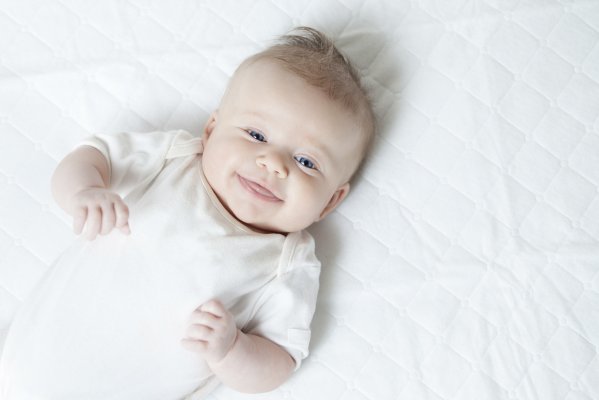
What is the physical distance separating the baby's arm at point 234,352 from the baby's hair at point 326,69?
1.25 feet

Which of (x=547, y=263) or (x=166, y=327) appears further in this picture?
(x=547, y=263)

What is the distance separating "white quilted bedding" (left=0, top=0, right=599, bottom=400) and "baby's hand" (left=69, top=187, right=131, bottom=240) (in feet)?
0.73

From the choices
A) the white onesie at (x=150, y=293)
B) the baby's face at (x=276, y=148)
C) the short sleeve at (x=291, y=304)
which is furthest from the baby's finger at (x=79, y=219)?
the short sleeve at (x=291, y=304)

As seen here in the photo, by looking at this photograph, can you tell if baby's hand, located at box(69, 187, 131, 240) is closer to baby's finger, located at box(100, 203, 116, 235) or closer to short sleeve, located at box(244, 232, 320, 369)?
baby's finger, located at box(100, 203, 116, 235)

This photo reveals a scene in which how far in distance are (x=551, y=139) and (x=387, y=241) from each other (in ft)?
1.20

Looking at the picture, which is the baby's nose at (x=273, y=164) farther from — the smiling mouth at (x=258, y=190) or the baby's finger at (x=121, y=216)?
the baby's finger at (x=121, y=216)

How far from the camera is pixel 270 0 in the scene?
1348mm

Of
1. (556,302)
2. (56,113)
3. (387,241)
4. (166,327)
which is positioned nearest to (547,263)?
(556,302)

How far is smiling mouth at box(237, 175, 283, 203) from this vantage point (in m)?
1.14

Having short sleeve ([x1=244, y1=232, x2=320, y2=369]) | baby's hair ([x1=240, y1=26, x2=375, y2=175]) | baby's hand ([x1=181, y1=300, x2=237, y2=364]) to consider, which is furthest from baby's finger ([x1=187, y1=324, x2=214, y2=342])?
baby's hair ([x1=240, y1=26, x2=375, y2=175])

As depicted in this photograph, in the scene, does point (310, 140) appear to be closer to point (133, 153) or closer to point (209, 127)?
point (209, 127)

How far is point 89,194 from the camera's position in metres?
1.09

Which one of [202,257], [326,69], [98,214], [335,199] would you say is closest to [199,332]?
[202,257]

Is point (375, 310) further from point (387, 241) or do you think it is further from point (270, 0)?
point (270, 0)
